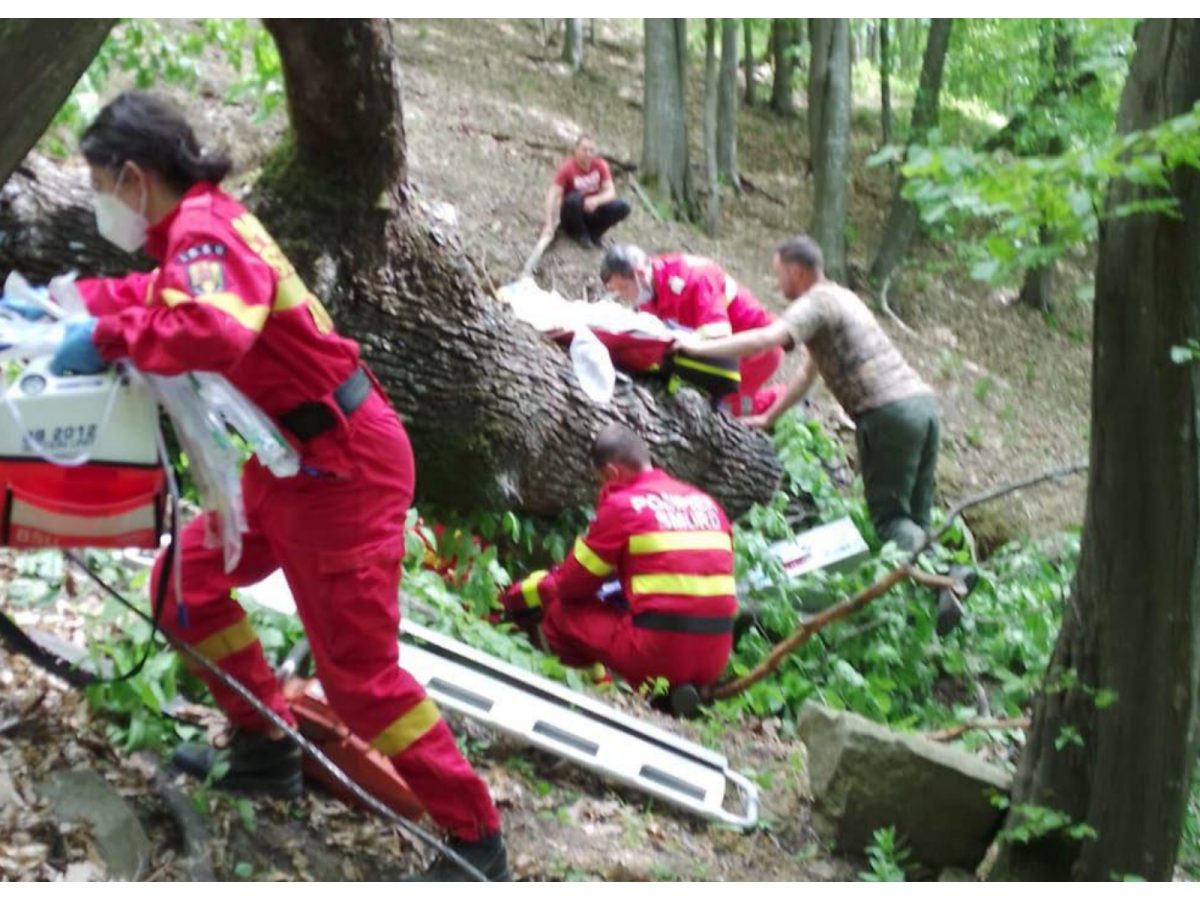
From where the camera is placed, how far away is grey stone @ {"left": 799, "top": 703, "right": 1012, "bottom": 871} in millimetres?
4672

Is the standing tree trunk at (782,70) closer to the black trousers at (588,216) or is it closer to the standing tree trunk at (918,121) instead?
the standing tree trunk at (918,121)

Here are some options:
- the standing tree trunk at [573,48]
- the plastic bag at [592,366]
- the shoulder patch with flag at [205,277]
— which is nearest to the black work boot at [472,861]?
the shoulder patch with flag at [205,277]

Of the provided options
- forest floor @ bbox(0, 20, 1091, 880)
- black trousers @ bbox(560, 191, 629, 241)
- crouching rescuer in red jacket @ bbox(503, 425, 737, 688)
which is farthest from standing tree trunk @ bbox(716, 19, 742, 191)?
crouching rescuer in red jacket @ bbox(503, 425, 737, 688)

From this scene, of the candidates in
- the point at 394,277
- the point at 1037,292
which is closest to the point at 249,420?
the point at 394,277

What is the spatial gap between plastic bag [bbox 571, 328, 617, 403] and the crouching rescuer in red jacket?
0.36 metres

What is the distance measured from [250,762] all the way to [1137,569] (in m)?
2.60

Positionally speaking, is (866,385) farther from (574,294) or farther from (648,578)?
(574,294)

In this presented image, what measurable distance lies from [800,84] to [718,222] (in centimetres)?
891

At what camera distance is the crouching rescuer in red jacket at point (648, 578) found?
19.6 feet

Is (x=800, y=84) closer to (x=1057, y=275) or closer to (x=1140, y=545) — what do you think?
(x=1057, y=275)

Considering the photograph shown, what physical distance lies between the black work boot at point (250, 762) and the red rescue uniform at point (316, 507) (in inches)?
11.5

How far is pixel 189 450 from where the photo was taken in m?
3.38

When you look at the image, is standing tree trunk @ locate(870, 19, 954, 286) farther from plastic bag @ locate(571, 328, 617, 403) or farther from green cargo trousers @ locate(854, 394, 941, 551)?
plastic bag @ locate(571, 328, 617, 403)

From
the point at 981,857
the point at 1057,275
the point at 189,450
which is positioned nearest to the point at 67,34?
the point at 189,450
